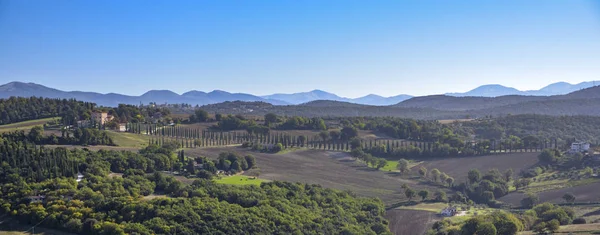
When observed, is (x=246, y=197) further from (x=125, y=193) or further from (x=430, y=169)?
(x=430, y=169)

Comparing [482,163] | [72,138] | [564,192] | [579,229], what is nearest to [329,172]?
[482,163]

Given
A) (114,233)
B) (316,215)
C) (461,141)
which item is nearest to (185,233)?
(114,233)

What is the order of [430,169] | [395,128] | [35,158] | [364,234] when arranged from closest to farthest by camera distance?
1. [364,234]
2. [35,158]
3. [430,169]
4. [395,128]

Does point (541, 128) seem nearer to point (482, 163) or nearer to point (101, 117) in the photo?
point (482, 163)

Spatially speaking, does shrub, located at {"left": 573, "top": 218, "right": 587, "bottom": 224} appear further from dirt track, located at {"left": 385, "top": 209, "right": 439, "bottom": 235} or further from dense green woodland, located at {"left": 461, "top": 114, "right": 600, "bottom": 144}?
dense green woodland, located at {"left": 461, "top": 114, "right": 600, "bottom": 144}

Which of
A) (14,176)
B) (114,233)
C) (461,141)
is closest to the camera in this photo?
(114,233)

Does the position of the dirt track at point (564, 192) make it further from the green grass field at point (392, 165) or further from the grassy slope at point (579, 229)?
the green grass field at point (392, 165)

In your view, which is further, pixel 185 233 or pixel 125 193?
pixel 125 193
